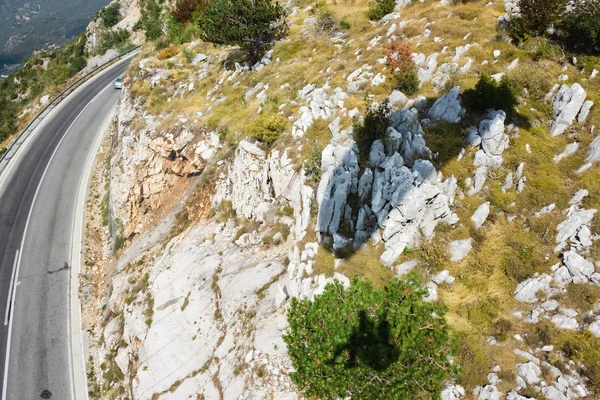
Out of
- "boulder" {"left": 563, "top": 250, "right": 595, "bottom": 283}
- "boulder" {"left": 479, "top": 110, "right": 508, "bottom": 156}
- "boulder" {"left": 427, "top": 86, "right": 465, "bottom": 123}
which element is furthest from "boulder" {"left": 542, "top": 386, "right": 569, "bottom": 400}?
"boulder" {"left": 427, "top": 86, "right": 465, "bottom": 123}

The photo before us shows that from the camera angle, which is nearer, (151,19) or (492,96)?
(492,96)

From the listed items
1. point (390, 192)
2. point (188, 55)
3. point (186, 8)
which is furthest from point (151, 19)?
point (390, 192)

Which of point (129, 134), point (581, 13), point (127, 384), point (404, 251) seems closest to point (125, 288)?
point (127, 384)

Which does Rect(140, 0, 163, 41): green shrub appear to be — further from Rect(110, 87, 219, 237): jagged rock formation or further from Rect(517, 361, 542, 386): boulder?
Rect(517, 361, 542, 386): boulder

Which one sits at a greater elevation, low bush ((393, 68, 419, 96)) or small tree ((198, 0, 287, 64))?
small tree ((198, 0, 287, 64))

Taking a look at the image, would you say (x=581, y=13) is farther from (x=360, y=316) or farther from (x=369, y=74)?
(x=360, y=316)

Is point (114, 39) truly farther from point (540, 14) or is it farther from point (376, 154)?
point (540, 14)
